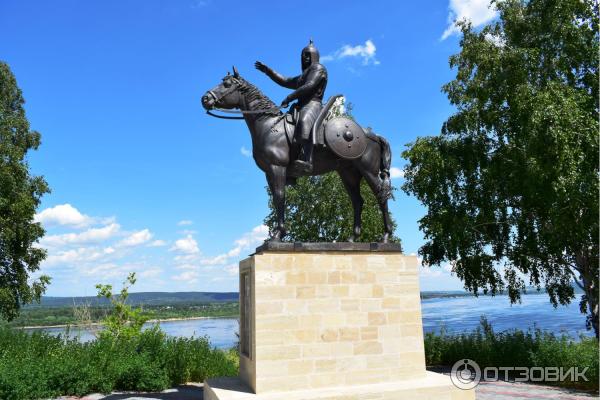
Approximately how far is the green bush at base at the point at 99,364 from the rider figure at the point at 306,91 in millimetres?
5390

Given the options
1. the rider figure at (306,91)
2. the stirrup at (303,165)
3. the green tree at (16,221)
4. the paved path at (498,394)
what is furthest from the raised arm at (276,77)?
the green tree at (16,221)

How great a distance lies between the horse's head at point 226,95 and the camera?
261 inches

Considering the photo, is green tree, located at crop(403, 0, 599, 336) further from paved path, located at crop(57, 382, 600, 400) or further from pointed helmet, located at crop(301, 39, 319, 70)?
pointed helmet, located at crop(301, 39, 319, 70)

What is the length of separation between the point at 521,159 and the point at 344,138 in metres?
7.13

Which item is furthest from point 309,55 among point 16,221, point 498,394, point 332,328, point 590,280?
point 16,221

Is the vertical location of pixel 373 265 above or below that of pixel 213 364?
above

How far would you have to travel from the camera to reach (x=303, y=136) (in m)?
6.64

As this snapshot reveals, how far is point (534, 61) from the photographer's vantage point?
11797 millimetres

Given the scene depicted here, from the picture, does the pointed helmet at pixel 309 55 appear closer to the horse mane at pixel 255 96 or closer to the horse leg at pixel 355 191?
the horse mane at pixel 255 96

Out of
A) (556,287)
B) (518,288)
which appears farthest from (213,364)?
(556,287)

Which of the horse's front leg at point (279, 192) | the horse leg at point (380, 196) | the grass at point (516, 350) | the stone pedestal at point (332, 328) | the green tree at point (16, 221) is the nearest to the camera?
the stone pedestal at point (332, 328)

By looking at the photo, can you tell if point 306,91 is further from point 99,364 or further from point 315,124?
point 99,364

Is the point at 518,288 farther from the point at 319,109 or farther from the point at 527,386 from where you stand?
the point at 319,109

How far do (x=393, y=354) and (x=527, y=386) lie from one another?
14.7 ft
